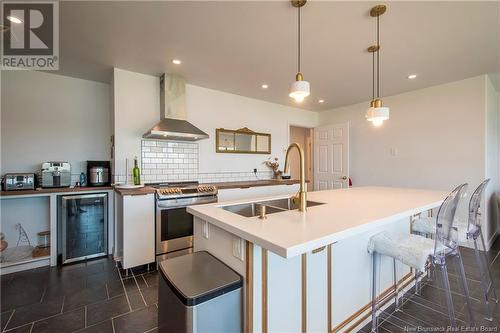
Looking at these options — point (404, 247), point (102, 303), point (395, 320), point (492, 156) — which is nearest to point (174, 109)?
point (102, 303)

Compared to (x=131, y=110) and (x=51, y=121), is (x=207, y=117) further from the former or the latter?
(x=51, y=121)

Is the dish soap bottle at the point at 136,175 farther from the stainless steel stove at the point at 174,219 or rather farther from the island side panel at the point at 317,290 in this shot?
the island side panel at the point at 317,290

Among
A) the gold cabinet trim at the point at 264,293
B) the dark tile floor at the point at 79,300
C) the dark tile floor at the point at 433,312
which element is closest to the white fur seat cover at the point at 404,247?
the dark tile floor at the point at 433,312

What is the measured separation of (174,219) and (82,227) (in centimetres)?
116

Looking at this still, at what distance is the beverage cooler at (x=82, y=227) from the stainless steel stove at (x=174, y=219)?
873 millimetres

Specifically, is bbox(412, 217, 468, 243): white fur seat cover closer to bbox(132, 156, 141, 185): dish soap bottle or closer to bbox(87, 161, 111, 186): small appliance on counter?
bbox(132, 156, 141, 185): dish soap bottle

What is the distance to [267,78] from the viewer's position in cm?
326

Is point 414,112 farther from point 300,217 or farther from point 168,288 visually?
point 168,288

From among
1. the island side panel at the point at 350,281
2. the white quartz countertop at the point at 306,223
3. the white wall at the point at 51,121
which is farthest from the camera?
the white wall at the point at 51,121

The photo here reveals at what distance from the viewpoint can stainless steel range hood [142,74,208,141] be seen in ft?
9.92

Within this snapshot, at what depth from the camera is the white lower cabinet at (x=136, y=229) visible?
246 cm

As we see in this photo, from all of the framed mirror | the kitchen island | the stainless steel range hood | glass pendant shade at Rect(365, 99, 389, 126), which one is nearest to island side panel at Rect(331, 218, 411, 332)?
the kitchen island

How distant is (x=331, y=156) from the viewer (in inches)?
190

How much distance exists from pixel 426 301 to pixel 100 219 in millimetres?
3622
